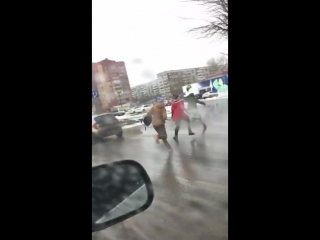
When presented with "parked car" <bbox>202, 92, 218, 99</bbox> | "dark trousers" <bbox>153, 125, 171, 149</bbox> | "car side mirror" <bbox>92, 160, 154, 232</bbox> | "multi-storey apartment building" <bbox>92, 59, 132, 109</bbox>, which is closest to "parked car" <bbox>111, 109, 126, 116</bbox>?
"multi-storey apartment building" <bbox>92, 59, 132, 109</bbox>

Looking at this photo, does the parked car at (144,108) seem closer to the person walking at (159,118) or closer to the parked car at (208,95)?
the person walking at (159,118)

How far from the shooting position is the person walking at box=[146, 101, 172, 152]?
6.43 feet

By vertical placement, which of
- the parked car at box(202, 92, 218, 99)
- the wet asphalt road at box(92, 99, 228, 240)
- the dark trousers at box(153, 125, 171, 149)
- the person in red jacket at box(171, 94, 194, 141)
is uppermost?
the parked car at box(202, 92, 218, 99)

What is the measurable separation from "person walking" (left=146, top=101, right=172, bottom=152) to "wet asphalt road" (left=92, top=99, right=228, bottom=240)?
4 centimetres

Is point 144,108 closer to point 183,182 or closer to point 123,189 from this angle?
point 183,182

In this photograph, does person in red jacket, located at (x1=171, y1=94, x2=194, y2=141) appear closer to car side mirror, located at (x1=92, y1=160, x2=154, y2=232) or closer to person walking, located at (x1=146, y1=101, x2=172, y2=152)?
person walking, located at (x1=146, y1=101, x2=172, y2=152)

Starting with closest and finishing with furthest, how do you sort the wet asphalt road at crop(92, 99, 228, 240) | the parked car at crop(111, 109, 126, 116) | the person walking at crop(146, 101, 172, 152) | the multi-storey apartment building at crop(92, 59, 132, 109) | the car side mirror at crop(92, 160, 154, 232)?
the car side mirror at crop(92, 160, 154, 232) < the wet asphalt road at crop(92, 99, 228, 240) < the multi-storey apartment building at crop(92, 59, 132, 109) < the parked car at crop(111, 109, 126, 116) < the person walking at crop(146, 101, 172, 152)

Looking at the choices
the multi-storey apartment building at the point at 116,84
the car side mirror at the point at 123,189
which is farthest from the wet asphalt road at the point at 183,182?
the multi-storey apartment building at the point at 116,84

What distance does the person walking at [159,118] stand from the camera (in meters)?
1.96
